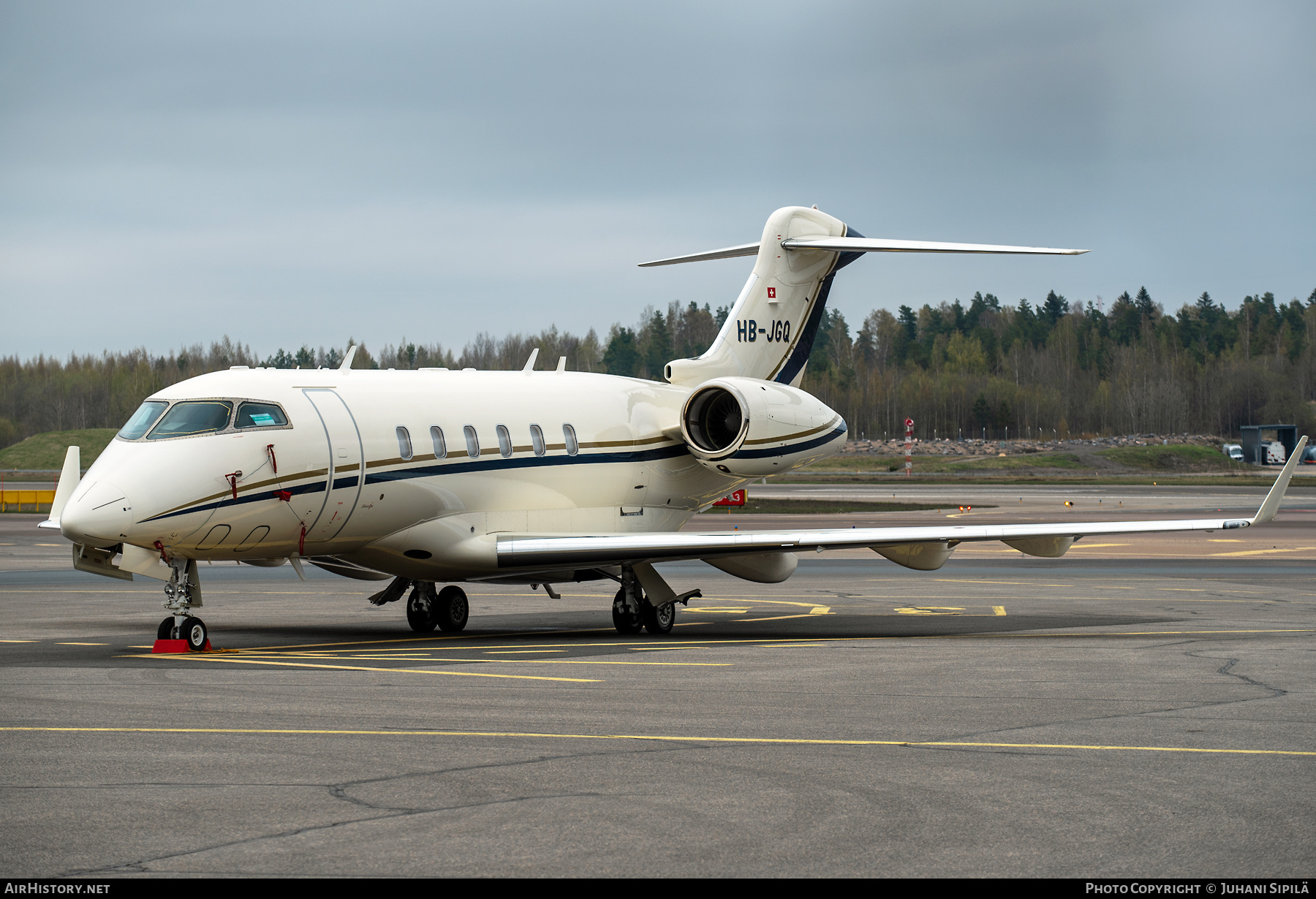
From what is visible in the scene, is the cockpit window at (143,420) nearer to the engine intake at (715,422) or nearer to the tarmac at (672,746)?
the tarmac at (672,746)

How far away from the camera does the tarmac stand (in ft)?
23.5

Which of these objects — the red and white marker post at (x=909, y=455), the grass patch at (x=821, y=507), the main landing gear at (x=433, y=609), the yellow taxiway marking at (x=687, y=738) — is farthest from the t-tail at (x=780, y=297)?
the red and white marker post at (x=909, y=455)

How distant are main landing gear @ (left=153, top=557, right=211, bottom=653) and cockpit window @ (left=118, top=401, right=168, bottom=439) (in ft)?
5.30

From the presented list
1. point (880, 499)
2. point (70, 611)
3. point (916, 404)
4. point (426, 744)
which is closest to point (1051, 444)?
point (916, 404)

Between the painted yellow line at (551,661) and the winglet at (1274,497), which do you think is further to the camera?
the winglet at (1274,497)

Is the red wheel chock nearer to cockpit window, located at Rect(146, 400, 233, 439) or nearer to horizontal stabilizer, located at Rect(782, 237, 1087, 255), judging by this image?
cockpit window, located at Rect(146, 400, 233, 439)

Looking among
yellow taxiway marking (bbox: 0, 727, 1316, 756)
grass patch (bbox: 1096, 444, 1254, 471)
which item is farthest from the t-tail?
grass patch (bbox: 1096, 444, 1254, 471)

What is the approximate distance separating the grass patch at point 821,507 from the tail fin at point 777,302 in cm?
2406

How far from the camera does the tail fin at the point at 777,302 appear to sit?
2488 cm

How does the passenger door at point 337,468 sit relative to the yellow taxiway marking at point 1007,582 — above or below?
above

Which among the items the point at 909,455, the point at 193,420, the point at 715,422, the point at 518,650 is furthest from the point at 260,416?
the point at 909,455

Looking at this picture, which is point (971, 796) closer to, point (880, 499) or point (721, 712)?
A: point (721, 712)

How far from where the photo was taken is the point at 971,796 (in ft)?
27.7

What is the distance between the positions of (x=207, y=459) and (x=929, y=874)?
1221 cm
